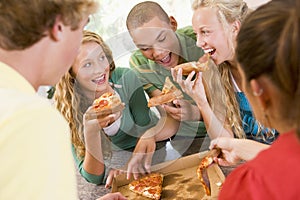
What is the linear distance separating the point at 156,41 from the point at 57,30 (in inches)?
30.8

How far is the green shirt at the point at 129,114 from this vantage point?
143cm

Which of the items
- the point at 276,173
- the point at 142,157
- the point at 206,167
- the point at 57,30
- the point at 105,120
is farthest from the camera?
the point at 142,157

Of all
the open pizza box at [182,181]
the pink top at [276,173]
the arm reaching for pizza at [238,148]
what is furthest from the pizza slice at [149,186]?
the pink top at [276,173]

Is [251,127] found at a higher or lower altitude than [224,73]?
lower

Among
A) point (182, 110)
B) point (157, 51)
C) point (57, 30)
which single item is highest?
point (57, 30)

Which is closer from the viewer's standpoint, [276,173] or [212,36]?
[276,173]

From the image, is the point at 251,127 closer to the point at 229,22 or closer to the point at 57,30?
the point at 229,22

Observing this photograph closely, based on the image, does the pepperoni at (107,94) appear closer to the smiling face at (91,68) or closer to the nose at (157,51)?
the smiling face at (91,68)

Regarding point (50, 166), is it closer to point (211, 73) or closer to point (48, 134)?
point (48, 134)

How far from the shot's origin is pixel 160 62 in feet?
4.86

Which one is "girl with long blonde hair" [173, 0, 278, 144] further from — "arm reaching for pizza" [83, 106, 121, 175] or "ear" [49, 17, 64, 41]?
"ear" [49, 17, 64, 41]

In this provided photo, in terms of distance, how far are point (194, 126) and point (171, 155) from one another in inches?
6.0

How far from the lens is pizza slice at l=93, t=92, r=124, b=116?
1.30 meters

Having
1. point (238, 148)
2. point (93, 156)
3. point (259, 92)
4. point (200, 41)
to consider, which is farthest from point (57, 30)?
point (200, 41)
